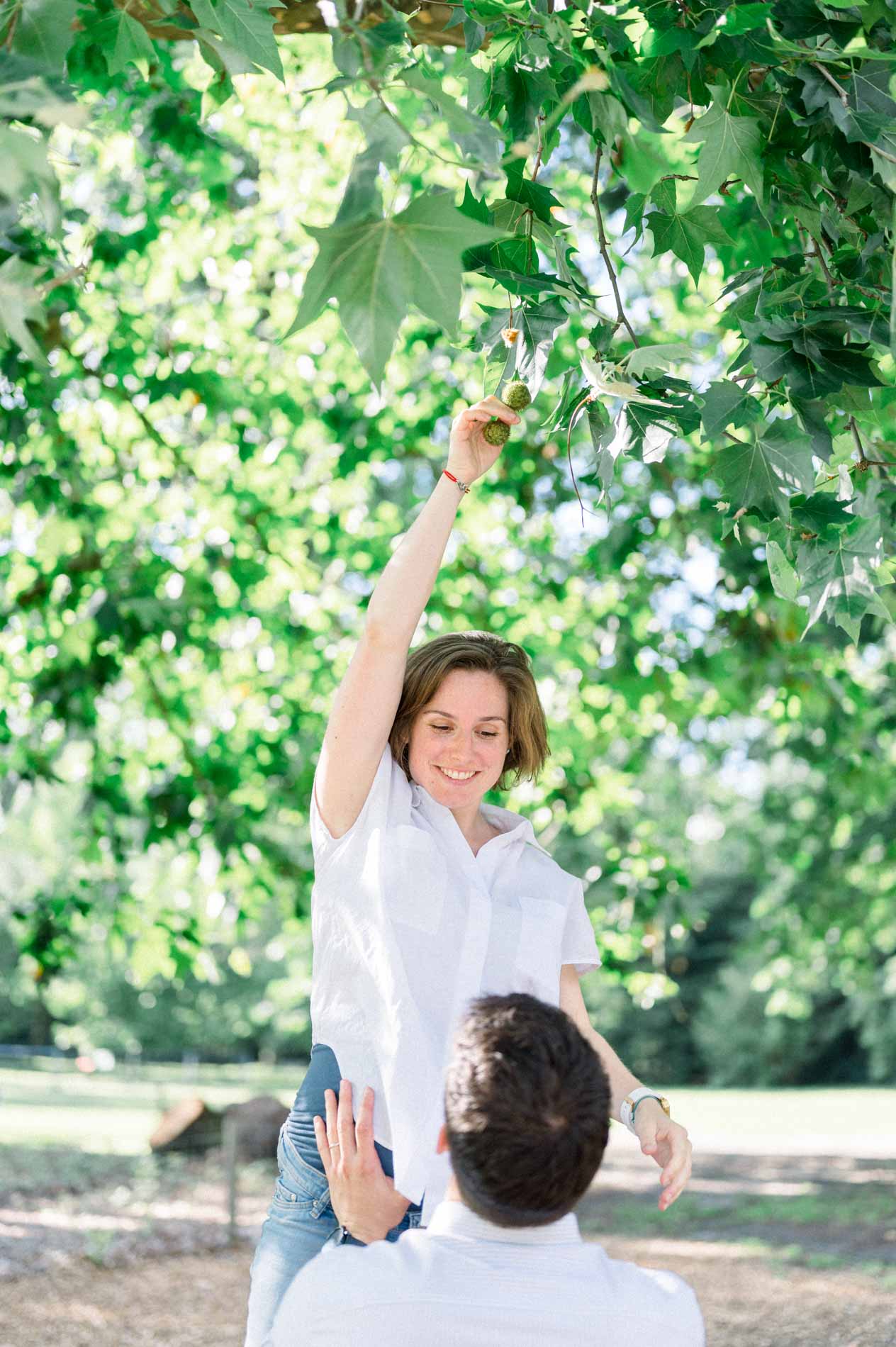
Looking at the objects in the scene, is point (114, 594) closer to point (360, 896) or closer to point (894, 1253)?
point (360, 896)

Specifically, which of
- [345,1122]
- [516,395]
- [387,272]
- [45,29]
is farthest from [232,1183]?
[387,272]

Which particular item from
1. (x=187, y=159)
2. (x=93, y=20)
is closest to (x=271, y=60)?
(x=93, y=20)

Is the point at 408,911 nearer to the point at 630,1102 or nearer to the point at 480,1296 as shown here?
the point at 630,1102

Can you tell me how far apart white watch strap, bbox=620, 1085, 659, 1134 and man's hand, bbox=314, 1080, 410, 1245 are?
0.42 metres

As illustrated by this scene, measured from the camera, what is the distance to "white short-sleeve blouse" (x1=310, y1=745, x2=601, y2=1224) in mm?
1942

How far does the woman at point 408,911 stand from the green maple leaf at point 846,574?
0.67m

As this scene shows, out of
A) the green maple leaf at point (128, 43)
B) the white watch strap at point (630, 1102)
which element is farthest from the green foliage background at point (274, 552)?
the white watch strap at point (630, 1102)

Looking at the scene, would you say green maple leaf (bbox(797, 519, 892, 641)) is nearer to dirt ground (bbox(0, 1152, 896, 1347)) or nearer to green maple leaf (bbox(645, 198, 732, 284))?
green maple leaf (bbox(645, 198, 732, 284))

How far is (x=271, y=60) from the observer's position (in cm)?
198

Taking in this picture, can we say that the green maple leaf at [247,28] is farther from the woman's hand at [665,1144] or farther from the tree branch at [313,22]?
the woman's hand at [665,1144]

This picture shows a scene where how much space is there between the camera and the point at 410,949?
2021 mm

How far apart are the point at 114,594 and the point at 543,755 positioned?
393 centimetres

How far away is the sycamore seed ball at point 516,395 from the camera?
1.94 metres

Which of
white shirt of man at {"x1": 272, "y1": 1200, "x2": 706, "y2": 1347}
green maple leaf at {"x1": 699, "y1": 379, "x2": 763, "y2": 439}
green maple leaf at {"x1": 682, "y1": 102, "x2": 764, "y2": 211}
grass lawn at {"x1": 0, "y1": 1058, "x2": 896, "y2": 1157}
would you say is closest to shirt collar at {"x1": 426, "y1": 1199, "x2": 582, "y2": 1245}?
white shirt of man at {"x1": 272, "y1": 1200, "x2": 706, "y2": 1347}
